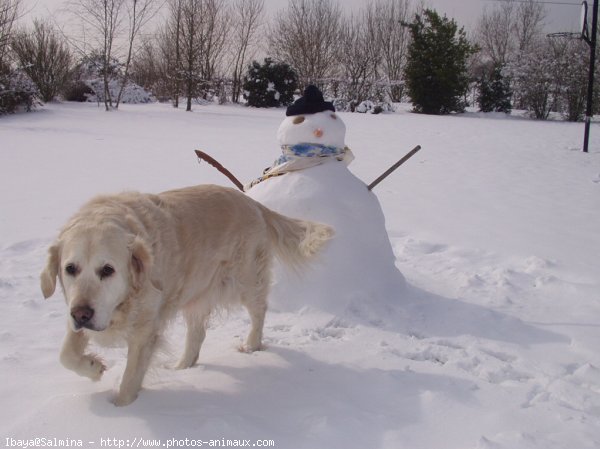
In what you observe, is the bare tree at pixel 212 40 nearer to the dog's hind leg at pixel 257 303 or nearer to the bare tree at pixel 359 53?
the bare tree at pixel 359 53

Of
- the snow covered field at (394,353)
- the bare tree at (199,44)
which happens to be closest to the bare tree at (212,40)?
the bare tree at (199,44)

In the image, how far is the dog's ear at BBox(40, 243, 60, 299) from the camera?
2.21m

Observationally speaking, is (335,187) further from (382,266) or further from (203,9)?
(203,9)

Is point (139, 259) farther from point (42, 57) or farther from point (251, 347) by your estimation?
point (42, 57)

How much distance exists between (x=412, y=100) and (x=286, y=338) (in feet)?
62.8

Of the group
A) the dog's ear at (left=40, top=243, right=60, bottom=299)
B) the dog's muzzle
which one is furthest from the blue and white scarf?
the dog's muzzle

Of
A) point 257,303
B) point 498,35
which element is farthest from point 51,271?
point 498,35

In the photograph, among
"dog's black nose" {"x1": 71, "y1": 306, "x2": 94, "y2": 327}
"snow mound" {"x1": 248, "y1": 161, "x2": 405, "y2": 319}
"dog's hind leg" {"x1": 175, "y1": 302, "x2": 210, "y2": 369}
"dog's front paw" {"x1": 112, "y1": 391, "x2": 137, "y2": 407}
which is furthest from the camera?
"snow mound" {"x1": 248, "y1": 161, "x2": 405, "y2": 319}

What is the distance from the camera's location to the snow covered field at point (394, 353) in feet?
7.06

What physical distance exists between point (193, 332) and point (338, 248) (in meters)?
1.25

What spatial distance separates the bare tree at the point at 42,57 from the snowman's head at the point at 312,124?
16942 millimetres

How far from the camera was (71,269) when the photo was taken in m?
2.10

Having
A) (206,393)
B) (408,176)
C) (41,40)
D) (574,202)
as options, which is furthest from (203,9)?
(206,393)

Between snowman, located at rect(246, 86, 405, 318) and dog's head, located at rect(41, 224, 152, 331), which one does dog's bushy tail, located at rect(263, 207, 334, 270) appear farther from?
dog's head, located at rect(41, 224, 152, 331)
